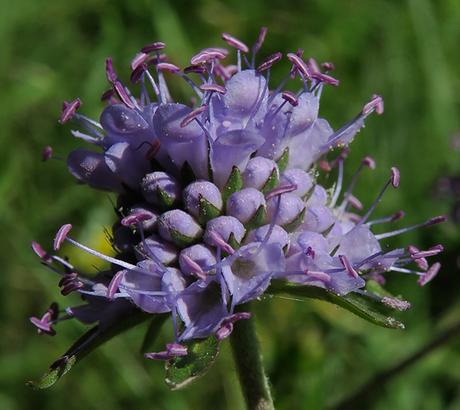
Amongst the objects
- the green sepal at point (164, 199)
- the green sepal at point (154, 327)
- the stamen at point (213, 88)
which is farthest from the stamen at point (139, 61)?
the green sepal at point (154, 327)

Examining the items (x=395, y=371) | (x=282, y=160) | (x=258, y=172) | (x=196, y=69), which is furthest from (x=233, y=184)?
(x=395, y=371)

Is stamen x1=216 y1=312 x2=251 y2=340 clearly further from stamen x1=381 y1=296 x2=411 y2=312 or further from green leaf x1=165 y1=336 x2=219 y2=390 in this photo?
stamen x1=381 y1=296 x2=411 y2=312

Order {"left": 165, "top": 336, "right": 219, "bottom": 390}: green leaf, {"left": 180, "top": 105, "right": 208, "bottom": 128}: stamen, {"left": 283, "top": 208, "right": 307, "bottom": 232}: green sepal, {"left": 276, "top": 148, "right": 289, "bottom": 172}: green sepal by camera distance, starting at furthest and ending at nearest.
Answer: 1. {"left": 276, "top": 148, "right": 289, "bottom": 172}: green sepal
2. {"left": 283, "top": 208, "right": 307, "bottom": 232}: green sepal
3. {"left": 180, "top": 105, "right": 208, "bottom": 128}: stamen
4. {"left": 165, "top": 336, "right": 219, "bottom": 390}: green leaf

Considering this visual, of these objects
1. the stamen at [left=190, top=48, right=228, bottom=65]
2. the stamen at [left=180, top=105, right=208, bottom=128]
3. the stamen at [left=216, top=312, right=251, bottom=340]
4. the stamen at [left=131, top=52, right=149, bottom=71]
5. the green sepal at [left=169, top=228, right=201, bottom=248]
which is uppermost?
the stamen at [left=190, top=48, right=228, bottom=65]

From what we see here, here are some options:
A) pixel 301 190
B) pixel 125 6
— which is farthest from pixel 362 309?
pixel 125 6

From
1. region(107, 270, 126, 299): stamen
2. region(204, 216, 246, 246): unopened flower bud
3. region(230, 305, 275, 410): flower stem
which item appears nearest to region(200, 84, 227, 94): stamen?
region(204, 216, 246, 246): unopened flower bud

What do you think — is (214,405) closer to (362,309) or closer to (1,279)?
(1,279)

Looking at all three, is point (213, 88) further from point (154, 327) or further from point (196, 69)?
point (154, 327)
